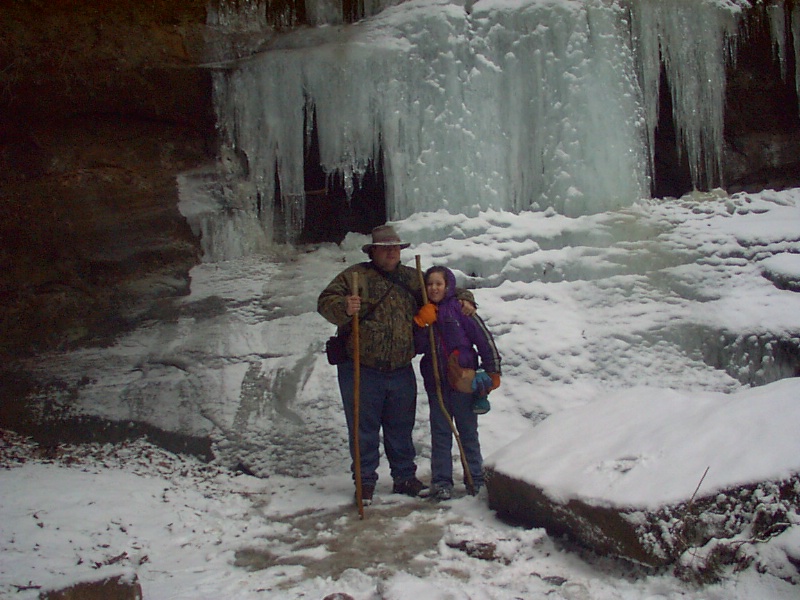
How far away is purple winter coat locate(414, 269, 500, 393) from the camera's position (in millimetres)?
4105

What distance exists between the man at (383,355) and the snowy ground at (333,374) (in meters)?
0.26

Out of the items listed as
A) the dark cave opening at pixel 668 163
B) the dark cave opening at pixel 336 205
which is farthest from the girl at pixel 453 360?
the dark cave opening at pixel 668 163

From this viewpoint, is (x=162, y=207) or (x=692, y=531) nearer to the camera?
(x=692, y=531)

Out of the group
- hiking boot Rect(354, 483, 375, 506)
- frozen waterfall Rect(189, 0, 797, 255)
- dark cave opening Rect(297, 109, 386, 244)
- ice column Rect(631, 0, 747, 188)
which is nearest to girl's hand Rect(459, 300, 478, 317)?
hiking boot Rect(354, 483, 375, 506)

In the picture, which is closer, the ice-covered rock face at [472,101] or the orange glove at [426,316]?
the orange glove at [426,316]

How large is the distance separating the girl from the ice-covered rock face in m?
2.73

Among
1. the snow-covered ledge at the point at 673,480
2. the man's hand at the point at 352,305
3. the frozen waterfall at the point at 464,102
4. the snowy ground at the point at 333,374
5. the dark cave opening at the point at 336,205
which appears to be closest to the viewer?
the snow-covered ledge at the point at 673,480

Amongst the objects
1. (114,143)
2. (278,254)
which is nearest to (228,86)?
(114,143)

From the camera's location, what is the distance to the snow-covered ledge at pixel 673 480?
2.47 metres

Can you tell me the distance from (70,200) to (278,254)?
2009 mm

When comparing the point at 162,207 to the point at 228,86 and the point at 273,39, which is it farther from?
the point at 273,39

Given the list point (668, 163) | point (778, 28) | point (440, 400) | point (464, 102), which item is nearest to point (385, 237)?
point (440, 400)

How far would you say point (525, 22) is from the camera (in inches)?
266

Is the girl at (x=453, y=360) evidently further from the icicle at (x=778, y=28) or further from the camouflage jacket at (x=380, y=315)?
the icicle at (x=778, y=28)
